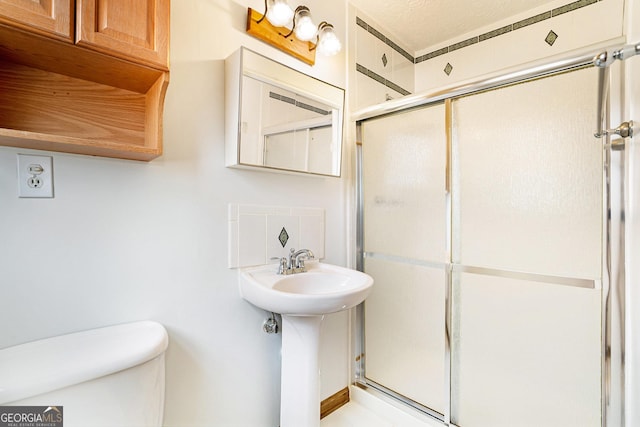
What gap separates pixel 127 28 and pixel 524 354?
5.77ft

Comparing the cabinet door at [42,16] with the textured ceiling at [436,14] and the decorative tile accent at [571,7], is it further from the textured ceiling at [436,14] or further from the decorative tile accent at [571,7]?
the decorative tile accent at [571,7]

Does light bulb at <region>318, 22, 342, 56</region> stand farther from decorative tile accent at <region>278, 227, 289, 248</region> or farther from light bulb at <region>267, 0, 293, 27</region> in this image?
decorative tile accent at <region>278, 227, 289, 248</region>

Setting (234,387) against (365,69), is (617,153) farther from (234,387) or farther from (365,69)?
(234,387)

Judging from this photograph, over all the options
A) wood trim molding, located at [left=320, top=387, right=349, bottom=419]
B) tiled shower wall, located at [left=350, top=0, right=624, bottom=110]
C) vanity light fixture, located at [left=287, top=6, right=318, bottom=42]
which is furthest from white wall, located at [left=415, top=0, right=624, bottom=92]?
wood trim molding, located at [left=320, top=387, right=349, bottom=419]

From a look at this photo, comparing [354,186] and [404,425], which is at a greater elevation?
[354,186]

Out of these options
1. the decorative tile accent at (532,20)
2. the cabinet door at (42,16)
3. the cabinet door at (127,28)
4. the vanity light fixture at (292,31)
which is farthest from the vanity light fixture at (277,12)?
the decorative tile accent at (532,20)

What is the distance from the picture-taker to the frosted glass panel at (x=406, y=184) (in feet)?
4.82

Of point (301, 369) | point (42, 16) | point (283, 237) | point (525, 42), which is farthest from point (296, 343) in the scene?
point (525, 42)

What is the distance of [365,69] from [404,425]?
2.00 m

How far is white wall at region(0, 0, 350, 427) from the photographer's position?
0.84 m

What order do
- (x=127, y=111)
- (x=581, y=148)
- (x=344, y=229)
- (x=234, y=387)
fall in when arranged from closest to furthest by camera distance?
(x=127, y=111) → (x=581, y=148) → (x=234, y=387) → (x=344, y=229)

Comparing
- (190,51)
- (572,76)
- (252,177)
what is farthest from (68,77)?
(572,76)

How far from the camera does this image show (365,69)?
1.89 metres

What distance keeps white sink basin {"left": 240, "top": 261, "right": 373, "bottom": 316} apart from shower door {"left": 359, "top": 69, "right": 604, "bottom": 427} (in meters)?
0.39
